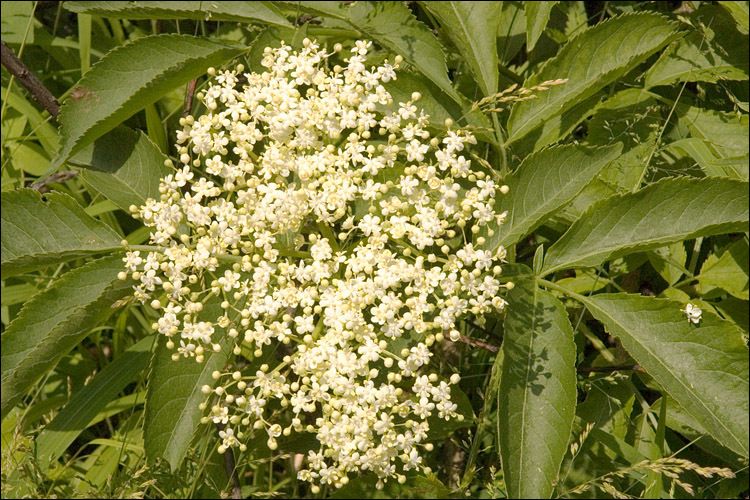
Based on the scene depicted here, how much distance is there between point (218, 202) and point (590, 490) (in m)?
2.00

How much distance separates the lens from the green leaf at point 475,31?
2654mm

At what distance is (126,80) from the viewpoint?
2.57 m

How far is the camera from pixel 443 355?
3234 millimetres

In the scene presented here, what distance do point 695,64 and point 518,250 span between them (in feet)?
3.86

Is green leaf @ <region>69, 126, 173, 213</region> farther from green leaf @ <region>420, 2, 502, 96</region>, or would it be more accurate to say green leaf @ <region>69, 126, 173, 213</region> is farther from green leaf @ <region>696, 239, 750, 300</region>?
green leaf @ <region>696, 239, 750, 300</region>

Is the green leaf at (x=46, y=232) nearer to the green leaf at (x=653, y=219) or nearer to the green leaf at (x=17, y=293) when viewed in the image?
the green leaf at (x=17, y=293)

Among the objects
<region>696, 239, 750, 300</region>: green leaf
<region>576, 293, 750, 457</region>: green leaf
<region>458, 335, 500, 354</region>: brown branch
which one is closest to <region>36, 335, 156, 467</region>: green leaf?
<region>458, 335, 500, 354</region>: brown branch

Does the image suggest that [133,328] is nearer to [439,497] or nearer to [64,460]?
[64,460]

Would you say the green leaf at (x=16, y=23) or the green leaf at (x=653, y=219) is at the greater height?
the green leaf at (x=16, y=23)

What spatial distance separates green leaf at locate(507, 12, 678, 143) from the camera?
102 inches

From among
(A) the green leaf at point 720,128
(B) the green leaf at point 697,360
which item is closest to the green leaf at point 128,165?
(B) the green leaf at point 697,360

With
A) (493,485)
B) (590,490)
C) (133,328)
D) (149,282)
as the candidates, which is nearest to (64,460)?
(133,328)

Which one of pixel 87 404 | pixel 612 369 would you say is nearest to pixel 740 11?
pixel 612 369

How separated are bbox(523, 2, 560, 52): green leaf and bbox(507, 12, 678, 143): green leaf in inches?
6.5
